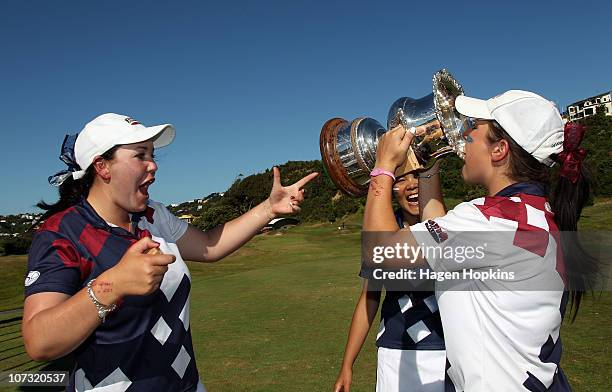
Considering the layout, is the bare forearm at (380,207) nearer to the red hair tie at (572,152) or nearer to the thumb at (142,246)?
the red hair tie at (572,152)

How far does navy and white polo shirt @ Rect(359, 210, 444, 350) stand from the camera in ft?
9.27

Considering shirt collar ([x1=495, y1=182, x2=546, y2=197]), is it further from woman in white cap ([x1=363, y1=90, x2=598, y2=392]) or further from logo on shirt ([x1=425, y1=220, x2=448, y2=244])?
logo on shirt ([x1=425, y1=220, x2=448, y2=244])

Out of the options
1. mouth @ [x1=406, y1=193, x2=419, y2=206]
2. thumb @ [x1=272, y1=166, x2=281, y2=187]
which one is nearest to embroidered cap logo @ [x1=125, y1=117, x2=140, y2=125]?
thumb @ [x1=272, y1=166, x2=281, y2=187]

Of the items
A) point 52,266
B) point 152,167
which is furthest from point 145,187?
point 52,266

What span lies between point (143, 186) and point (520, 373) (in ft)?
6.25

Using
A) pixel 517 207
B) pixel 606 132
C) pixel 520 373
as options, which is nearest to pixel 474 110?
pixel 517 207

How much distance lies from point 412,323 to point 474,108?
129 centimetres

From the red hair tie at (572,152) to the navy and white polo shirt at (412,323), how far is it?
1.05 m

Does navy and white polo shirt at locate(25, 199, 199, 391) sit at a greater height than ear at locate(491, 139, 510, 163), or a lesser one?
lesser

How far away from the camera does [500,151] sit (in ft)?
7.32

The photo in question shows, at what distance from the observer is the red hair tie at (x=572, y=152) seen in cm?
216

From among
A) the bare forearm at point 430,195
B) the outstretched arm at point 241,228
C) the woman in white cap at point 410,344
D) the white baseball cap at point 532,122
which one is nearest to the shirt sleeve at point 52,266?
the outstretched arm at point 241,228

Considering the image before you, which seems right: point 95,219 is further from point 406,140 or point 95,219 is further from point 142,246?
point 406,140

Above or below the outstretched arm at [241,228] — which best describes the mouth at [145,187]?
above
